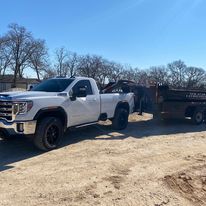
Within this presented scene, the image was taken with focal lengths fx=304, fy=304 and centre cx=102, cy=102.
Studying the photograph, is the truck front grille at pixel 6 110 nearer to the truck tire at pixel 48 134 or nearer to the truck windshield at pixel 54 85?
the truck tire at pixel 48 134

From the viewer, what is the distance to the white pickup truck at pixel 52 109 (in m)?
7.43

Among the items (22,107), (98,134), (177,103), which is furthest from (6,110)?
(177,103)

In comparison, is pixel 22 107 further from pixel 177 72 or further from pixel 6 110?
pixel 177 72

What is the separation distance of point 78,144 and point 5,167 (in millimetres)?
2740

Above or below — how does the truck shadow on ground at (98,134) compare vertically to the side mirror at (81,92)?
below

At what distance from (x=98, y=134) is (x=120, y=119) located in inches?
55.2

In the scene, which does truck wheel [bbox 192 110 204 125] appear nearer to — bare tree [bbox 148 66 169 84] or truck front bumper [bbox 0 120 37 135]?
truck front bumper [bbox 0 120 37 135]

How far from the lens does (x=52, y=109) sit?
8117mm

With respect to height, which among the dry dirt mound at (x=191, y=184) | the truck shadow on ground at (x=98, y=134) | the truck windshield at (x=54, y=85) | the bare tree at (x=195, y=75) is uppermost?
the bare tree at (x=195, y=75)

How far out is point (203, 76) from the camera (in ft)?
261

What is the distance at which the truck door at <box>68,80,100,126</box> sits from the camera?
29.3ft

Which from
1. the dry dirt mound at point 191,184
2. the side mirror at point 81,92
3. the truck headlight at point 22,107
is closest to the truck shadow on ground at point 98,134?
the truck headlight at point 22,107

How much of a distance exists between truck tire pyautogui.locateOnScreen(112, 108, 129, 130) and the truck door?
143 cm

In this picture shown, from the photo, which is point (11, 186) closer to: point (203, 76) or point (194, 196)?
point (194, 196)
